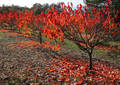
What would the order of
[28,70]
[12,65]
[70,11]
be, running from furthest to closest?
[12,65] → [28,70] → [70,11]

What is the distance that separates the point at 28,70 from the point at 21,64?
83 cm

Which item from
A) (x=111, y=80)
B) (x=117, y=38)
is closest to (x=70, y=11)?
(x=111, y=80)

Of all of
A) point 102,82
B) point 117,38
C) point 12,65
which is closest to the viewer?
point 102,82

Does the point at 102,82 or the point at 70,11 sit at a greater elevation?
the point at 70,11

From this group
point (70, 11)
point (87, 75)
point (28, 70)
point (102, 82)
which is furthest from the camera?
point (28, 70)

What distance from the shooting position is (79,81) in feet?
14.5

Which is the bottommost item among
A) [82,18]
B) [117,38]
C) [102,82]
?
[102,82]

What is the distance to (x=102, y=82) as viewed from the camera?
4.35 metres

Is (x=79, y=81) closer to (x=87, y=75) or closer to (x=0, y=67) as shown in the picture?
(x=87, y=75)

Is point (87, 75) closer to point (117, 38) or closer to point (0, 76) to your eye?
point (0, 76)

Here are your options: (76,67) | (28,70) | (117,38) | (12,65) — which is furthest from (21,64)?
(117,38)

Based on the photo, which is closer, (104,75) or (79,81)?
(79,81)

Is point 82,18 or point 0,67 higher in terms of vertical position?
point 82,18

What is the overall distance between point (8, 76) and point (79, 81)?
2809mm
